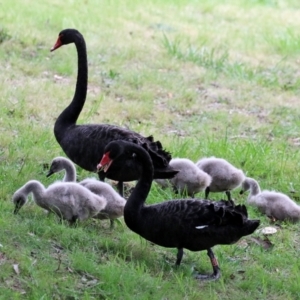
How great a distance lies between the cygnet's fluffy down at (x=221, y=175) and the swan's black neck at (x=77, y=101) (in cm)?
114

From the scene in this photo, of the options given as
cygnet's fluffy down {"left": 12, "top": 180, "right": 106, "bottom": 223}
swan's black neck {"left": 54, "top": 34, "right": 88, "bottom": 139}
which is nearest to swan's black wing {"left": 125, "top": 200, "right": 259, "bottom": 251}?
cygnet's fluffy down {"left": 12, "top": 180, "right": 106, "bottom": 223}

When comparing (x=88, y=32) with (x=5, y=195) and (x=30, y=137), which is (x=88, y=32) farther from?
(x=5, y=195)

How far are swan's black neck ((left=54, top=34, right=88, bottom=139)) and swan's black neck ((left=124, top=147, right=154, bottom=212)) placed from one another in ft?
4.71

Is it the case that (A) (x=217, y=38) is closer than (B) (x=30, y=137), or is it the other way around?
(B) (x=30, y=137)

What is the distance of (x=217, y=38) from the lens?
40.2ft

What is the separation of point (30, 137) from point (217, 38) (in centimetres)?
556

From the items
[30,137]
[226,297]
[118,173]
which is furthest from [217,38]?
[226,297]

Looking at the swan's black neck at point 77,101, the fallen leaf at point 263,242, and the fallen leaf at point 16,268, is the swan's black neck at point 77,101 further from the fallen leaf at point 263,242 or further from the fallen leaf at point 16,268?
the fallen leaf at point 16,268

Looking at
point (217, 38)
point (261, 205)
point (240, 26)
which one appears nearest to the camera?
point (261, 205)

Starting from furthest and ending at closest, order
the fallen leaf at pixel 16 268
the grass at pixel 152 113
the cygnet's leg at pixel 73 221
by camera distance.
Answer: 1. the cygnet's leg at pixel 73 221
2. the grass at pixel 152 113
3. the fallen leaf at pixel 16 268

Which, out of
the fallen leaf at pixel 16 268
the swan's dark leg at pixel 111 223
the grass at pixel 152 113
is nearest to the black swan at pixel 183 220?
the grass at pixel 152 113

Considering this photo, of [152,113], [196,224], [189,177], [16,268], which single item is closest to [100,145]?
[189,177]

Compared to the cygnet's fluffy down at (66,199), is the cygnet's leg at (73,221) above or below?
below

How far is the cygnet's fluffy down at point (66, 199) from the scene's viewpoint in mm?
5465
